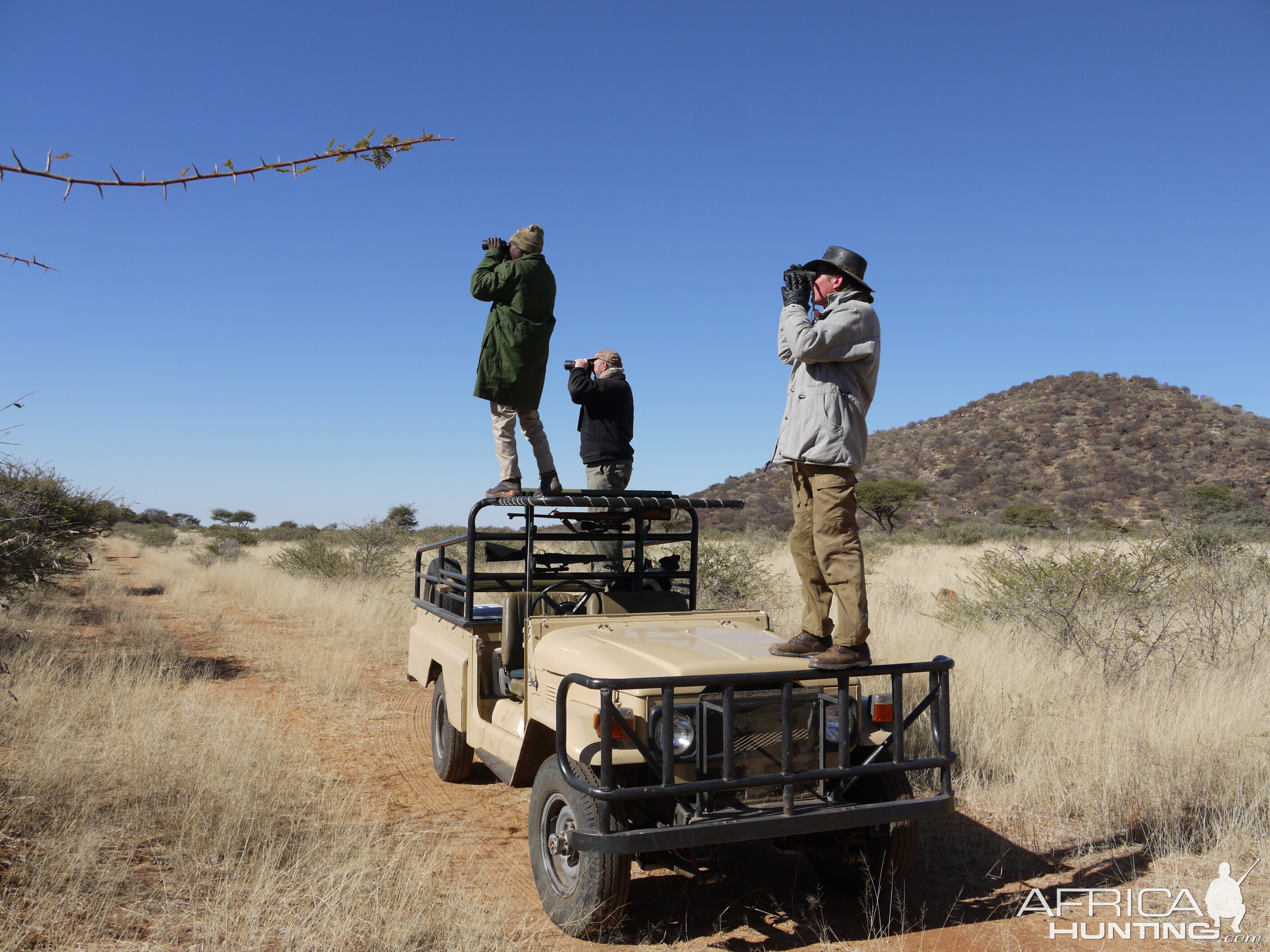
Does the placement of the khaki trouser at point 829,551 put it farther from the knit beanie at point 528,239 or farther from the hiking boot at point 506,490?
the knit beanie at point 528,239

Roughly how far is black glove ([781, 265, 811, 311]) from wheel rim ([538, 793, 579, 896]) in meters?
2.56

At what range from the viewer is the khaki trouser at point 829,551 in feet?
13.5

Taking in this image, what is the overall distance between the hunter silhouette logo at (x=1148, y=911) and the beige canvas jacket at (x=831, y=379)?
7.38ft

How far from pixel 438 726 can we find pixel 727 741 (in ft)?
10.9

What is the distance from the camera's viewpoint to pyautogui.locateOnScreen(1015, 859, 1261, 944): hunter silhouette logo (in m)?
3.93

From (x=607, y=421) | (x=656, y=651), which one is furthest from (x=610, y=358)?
(x=656, y=651)

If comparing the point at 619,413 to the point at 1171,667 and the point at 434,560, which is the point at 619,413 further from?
the point at 1171,667

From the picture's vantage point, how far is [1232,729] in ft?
19.5

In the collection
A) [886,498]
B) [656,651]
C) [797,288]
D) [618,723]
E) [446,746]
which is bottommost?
[446,746]

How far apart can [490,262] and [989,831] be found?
4.72 m

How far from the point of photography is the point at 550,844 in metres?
3.91

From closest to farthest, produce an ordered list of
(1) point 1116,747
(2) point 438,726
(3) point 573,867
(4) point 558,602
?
(3) point 573,867 < (1) point 1116,747 < (4) point 558,602 < (2) point 438,726

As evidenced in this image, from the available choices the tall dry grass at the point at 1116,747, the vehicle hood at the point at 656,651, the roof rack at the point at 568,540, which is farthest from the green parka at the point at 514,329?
the tall dry grass at the point at 1116,747

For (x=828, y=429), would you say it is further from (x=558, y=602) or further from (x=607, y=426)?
(x=607, y=426)
